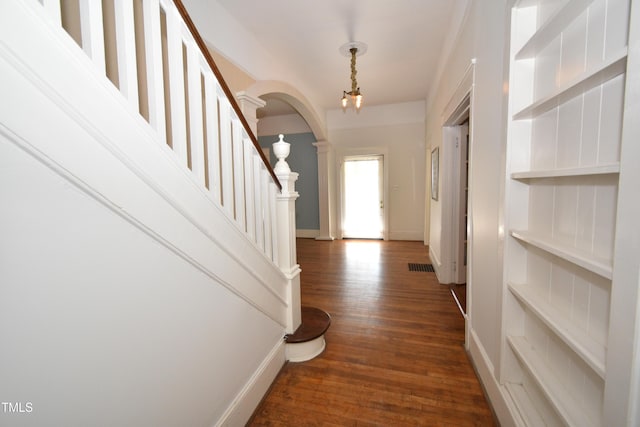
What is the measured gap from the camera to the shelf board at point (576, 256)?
77 centimetres

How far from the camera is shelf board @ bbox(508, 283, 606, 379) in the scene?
0.82 metres

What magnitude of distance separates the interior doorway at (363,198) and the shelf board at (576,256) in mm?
5094

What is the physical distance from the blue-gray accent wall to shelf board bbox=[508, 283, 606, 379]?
5.42 m

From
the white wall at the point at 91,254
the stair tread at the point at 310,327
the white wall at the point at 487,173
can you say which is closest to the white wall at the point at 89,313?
the white wall at the point at 91,254

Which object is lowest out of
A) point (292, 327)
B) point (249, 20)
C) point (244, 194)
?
point (292, 327)

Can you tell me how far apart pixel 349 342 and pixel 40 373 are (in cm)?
191

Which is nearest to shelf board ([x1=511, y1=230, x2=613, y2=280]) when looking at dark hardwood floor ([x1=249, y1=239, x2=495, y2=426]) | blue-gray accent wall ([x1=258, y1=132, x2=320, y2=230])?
dark hardwood floor ([x1=249, y1=239, x2=495, y2=426])

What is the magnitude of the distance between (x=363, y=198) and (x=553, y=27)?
537 centimetres

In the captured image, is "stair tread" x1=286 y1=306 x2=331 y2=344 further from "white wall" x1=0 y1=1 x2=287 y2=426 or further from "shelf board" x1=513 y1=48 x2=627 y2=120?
"shelf board" x1=513 y1=48 x2=627 y2=120

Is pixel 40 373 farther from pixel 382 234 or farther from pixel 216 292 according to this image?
pixel 382 234

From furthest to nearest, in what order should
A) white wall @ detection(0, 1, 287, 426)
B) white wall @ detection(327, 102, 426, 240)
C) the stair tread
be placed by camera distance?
white wall @ detection(327, 102, 426, 240), the stair tread, white wall @ detection(0, 1, 287, 426)

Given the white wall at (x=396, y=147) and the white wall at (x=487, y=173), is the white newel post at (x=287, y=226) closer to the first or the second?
the white wall at (x=487, y=173)

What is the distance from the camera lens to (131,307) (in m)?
0.84

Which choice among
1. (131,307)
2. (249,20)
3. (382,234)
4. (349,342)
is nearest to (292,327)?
(349,342)
